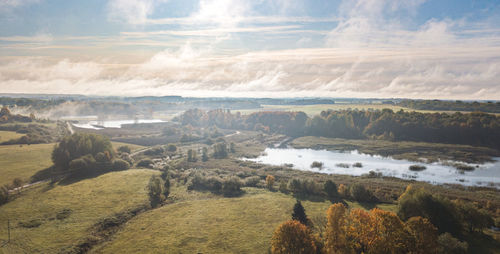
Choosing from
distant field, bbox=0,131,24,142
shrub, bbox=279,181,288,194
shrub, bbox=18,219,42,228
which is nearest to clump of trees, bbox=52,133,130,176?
shrub, bbox=18,219,42,228

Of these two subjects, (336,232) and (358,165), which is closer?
(336,232)

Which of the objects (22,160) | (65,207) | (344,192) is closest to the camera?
(65,207)

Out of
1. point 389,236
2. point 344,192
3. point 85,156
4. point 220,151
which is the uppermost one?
point 389,236

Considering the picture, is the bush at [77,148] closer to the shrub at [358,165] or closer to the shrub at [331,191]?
the shrub at [331,191]

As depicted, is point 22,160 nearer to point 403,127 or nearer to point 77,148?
point 77,148

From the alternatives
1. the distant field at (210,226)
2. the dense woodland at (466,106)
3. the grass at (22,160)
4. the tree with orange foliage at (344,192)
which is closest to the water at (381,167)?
the tree with orange foliage at (344,192)

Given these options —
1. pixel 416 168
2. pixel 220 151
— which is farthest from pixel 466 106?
pixel 220 151
